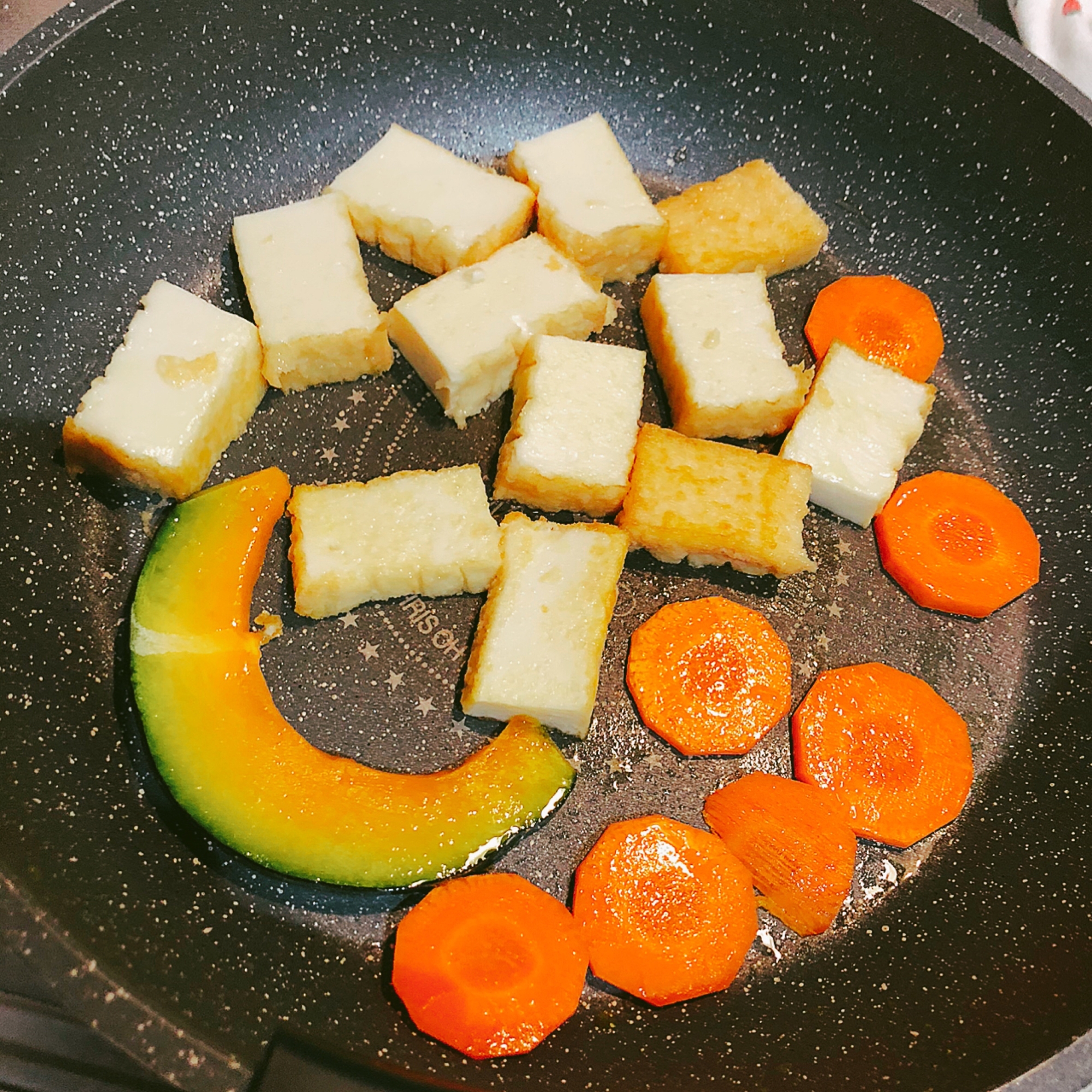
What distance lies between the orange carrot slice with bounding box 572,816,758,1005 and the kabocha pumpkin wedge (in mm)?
177

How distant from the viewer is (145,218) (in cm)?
213

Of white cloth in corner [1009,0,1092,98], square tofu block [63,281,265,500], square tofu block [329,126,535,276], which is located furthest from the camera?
white cloth in corner [1009,0,1092,98]

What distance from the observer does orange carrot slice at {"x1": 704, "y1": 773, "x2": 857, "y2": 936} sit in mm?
1717

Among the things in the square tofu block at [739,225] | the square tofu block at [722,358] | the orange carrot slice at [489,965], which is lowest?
the orange carrot slice at [489,965]

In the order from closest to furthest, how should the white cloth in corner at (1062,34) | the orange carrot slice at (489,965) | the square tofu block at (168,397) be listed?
the orange carrot slice at (489,965), the square tofu block at (168,397), the white cloth in corner at (1062,34)

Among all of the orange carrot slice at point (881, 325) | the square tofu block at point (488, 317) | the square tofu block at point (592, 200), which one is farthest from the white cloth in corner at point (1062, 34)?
the square tofu block at point (488, 317)

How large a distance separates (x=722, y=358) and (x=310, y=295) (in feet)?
3.31

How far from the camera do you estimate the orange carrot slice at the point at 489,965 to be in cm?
151

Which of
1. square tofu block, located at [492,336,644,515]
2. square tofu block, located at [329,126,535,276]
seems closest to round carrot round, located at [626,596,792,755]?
square tofu block, located at [492,336,644,515]

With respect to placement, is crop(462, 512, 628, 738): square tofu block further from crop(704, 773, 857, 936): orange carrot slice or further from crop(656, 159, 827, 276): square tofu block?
crop(656, 159, 827, 276): square tofu block

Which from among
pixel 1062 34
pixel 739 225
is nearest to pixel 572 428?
pixel 739 225

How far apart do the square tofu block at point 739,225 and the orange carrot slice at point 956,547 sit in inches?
28.4

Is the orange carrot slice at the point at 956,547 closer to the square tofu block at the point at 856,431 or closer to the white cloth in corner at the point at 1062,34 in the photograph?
the square tofu block at the point at 856,431

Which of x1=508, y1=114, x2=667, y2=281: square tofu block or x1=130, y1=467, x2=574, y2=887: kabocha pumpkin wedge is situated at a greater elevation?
x1=508, y1=114, x2=667, y2=281: square tofu block
